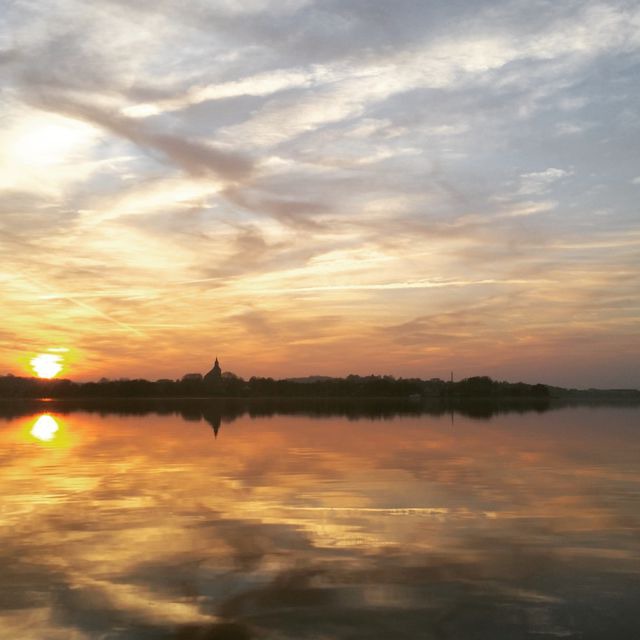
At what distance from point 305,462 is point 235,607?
23.2 metres

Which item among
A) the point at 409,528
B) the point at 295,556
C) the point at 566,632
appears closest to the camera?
the point at 566,632

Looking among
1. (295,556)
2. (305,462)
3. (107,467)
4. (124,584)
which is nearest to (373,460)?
(305,462)

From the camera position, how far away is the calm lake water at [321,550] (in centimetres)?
1290

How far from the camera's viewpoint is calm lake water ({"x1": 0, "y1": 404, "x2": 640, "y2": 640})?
42.3 ft

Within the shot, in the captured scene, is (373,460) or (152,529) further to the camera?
(373,460)

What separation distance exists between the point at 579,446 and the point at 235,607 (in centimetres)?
3767

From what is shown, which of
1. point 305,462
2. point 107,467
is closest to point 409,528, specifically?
point 305,462

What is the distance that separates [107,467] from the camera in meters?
35.4

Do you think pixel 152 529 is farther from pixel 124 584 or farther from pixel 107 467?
pixel 107 467

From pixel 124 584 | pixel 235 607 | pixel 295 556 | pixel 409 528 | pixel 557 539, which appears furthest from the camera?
pixel 409 528

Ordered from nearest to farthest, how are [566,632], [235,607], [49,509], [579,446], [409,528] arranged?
[566,632]
[235,607]
[409,528]
[49,509]
[579,446]

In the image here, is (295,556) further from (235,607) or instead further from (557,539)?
(557,539)

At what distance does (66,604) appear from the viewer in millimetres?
13891

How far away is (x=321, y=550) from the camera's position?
17828mm
